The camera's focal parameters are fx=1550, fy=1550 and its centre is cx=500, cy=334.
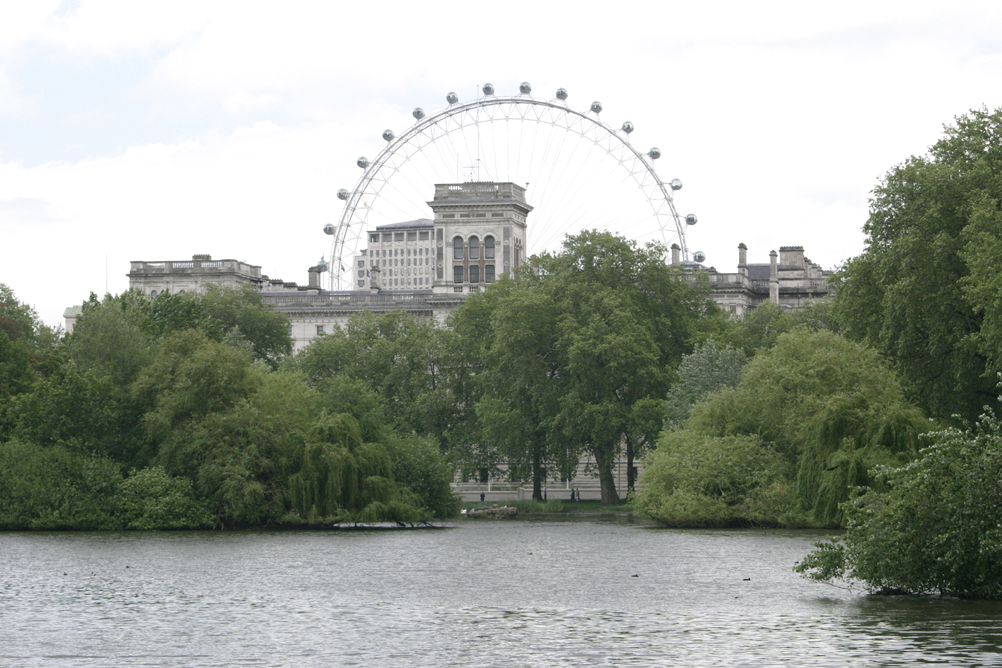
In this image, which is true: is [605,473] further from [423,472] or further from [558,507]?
[423,472]

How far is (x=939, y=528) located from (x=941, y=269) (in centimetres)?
2703

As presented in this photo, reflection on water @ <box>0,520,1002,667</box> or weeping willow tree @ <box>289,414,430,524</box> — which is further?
weeping willow tree @ <box>289,414,430,524</box>

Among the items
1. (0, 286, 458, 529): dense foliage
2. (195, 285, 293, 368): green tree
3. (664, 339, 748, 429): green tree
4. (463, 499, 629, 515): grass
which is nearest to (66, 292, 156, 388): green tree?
(0, 286, 458, 529): dense foliage

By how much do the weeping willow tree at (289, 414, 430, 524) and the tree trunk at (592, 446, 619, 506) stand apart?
83.7 ft

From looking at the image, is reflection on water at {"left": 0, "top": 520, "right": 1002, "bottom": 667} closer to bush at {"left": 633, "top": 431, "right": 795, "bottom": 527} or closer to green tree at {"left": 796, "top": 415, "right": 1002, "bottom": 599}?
green tree at {"left": 796, "top": 415, "right": 1002, "bottom": 599}

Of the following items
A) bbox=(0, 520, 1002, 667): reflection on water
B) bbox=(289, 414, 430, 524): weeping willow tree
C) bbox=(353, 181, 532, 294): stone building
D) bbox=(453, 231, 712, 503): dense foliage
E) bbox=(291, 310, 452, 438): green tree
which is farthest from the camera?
bbox=(353, 181, 532, 294): stone building

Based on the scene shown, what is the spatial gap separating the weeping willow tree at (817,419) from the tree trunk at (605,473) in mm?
16795

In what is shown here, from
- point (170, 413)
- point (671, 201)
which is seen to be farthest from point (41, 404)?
point (671, 201)

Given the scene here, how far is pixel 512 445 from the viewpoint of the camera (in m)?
90.1

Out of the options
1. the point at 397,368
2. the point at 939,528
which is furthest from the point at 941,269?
the point at 397,368

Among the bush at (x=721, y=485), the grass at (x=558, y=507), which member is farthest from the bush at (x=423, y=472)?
the grass at (x=558, y=507)

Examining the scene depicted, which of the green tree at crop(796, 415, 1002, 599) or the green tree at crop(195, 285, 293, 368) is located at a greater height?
the green tree at crop(195, 285, 293, 368)

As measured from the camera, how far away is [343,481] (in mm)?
62406

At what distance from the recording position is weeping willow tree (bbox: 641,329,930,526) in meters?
53.2
